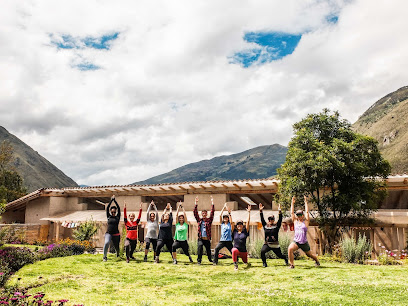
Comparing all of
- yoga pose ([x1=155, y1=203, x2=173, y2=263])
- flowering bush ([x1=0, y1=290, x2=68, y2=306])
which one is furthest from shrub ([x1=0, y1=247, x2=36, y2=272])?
flowering bush ([x1=0, y1=290, x2=68, y2=306])

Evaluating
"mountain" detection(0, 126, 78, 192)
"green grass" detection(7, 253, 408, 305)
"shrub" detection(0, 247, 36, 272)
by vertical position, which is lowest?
"green grass" detection(7, 253, 408, 305)

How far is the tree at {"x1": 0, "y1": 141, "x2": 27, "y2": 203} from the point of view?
35.4 metres

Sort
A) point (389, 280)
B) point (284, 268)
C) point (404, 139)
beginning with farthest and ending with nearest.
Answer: point (404, 139), point (284, 268), point (389, 280)

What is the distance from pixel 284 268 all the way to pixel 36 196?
796 inches

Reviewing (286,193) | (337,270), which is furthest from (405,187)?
(337,270)

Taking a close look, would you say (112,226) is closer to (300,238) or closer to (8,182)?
(300,238)

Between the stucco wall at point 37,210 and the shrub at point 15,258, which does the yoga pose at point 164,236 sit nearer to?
the shrub at point 15,258

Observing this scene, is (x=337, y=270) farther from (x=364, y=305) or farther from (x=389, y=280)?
(x=364, y=305)

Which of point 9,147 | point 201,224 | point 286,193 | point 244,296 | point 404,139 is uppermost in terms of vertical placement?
point 404,139

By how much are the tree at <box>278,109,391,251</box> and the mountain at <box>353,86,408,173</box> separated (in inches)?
2256

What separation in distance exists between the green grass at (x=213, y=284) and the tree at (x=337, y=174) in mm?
3978

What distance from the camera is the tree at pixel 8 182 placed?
35412 mm

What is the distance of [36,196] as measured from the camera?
80.1 ft

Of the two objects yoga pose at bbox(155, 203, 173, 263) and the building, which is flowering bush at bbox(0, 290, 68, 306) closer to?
yoga pose at bbox(155, 203, 173, 263)
